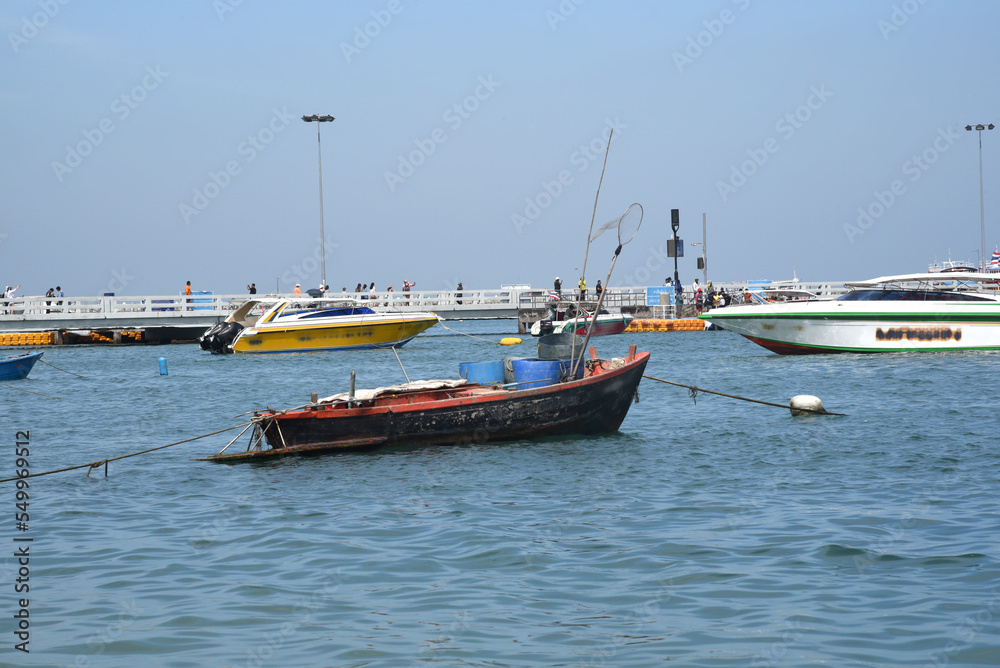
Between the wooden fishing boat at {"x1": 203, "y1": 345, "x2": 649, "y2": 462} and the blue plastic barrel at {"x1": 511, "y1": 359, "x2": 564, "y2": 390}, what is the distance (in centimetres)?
3

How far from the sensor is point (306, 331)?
3728cm

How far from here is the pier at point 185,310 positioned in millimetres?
46375

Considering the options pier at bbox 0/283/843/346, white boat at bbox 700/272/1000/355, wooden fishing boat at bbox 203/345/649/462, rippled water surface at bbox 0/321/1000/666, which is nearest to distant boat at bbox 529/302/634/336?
pier at bbox 0/283/843/346

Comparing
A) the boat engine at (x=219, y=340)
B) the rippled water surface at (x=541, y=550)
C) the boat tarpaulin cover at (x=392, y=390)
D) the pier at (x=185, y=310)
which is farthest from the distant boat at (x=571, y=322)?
the boat tarpaulin cover at (x=392, y=390)

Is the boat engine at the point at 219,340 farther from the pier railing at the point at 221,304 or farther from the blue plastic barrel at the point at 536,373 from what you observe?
the blue plastic barrel at the point at 536,373

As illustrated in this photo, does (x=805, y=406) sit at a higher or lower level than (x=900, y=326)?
lower

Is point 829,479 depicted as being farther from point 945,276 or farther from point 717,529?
point 945,276

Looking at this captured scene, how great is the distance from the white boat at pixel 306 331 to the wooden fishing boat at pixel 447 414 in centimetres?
2283

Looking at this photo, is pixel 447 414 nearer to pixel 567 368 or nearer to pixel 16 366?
pixel 567 368

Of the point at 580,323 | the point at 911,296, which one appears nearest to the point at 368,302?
the point at 580,323

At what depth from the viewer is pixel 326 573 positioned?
7.83 meters

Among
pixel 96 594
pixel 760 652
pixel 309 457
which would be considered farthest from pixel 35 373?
pixel 760 652

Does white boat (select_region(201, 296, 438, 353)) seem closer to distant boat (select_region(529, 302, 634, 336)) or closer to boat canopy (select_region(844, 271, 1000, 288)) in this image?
distant boat (select_region(529, 302, 634, 336))

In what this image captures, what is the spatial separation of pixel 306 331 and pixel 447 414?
24.9 meters
